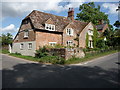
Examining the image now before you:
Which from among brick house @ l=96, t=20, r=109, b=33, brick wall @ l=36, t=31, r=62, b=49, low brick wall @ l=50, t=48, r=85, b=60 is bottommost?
low brick wall @ l=50, t=48, r=85, b=60

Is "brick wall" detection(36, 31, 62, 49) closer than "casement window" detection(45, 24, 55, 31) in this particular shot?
Yes

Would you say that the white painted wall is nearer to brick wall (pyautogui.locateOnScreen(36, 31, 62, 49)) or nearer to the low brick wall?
brick wall (pyautogui.locateOnScreen(36, 31, 62, 49))

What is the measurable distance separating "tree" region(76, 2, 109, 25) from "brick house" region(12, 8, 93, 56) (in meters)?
24.7

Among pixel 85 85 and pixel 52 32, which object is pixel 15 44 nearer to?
pixel 52 32

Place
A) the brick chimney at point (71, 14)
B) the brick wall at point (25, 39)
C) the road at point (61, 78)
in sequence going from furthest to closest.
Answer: the brick chimney at point (71, 14), the brick wall at point (25, 39), the road at point (61, 78)

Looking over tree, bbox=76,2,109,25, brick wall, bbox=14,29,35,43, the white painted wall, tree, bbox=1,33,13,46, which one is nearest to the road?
the white painted wall

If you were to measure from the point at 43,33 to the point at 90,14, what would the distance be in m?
38.6

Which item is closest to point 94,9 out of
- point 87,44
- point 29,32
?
point 87,44

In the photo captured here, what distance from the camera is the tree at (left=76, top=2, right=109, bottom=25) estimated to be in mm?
55688

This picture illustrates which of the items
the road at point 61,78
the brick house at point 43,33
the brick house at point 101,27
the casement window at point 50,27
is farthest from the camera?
the brick house at point 101,27

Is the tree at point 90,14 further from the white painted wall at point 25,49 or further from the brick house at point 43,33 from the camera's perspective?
the white painted wall at point 25,49

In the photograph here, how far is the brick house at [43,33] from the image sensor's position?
80.8 feet

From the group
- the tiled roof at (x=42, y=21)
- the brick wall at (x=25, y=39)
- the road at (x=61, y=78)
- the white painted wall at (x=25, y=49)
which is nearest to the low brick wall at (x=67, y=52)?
the white painted wall at (x=25, y=49)

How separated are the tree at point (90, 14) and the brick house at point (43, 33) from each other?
24667 millimetres
